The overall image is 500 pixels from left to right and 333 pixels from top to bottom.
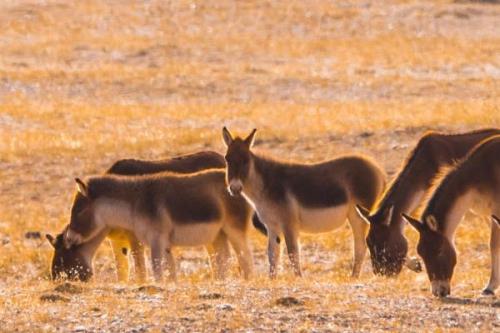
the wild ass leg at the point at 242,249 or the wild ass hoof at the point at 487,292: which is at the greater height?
the wild ass leg at the point at 242,249

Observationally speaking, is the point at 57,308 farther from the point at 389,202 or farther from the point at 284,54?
the point at 284,54

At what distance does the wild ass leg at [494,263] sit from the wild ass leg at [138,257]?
4877 millimetres

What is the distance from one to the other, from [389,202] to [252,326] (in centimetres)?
462

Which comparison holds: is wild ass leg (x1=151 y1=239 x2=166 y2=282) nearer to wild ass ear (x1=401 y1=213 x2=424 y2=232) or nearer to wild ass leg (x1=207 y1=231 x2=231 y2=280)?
wild ass leg (x1=207 y1=231 x2=231 y2=280)

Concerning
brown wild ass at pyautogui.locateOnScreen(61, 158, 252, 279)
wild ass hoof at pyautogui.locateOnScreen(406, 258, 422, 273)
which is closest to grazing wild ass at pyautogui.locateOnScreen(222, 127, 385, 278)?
brown wild ass at pyautogui.locateOnScreen(61, 158, 252, 279)

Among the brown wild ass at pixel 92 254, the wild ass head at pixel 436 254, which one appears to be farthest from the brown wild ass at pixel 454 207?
the brown wild ass at pixel 92 254

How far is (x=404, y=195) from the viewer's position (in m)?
17.4

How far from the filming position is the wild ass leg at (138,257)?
18.7m

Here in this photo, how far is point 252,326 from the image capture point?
12828mm

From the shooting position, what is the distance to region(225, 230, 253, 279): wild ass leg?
19.1m

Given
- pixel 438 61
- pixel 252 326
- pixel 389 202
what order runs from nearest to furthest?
pixel 252 326 < pixel 389 202 < pixel 438 61

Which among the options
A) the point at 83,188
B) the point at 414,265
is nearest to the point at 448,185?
the point at 414,265

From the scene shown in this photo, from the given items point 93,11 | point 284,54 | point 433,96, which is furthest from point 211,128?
point 93,11

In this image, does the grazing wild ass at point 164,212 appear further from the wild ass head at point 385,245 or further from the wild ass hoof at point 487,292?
the wild ass hoof at point 487,292
